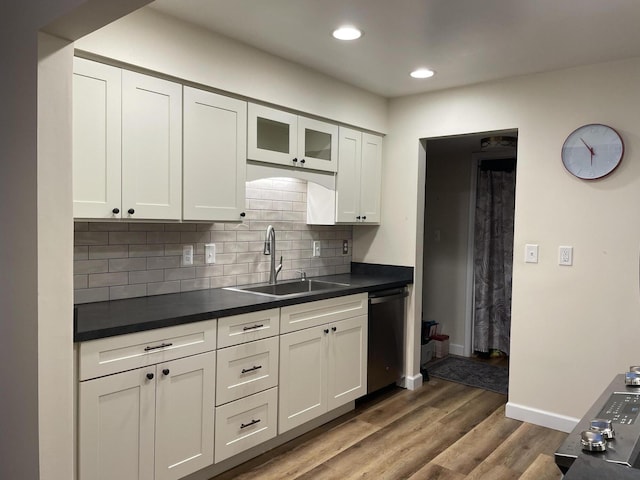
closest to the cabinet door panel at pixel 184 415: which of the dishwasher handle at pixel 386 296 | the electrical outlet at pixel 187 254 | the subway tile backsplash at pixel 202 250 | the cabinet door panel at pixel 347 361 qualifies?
the subway tile backsplash at pixel 202 250

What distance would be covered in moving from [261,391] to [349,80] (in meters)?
2.26

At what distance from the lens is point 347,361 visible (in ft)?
11.1

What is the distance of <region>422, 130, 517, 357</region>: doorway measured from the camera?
5.02 m

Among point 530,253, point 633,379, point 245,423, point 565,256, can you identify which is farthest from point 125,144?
point 565,256

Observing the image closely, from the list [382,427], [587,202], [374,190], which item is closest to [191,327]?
[382,427]

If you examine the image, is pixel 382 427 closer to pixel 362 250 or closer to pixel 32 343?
pixel 362 250

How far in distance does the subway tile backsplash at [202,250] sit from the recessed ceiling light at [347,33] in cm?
115

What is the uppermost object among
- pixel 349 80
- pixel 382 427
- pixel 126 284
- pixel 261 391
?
pixel 349 80

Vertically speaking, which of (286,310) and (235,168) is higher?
(235,168)

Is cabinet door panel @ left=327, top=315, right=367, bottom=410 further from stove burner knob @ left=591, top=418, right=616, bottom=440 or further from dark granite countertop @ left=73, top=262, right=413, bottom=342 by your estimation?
stove burner knob @ left=591, top=418, right=616, bottom=440

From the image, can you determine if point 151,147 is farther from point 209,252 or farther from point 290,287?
point 290,287

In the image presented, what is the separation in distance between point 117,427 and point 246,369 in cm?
73

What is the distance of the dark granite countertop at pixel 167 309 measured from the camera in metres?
2.06

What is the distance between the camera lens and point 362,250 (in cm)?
429
